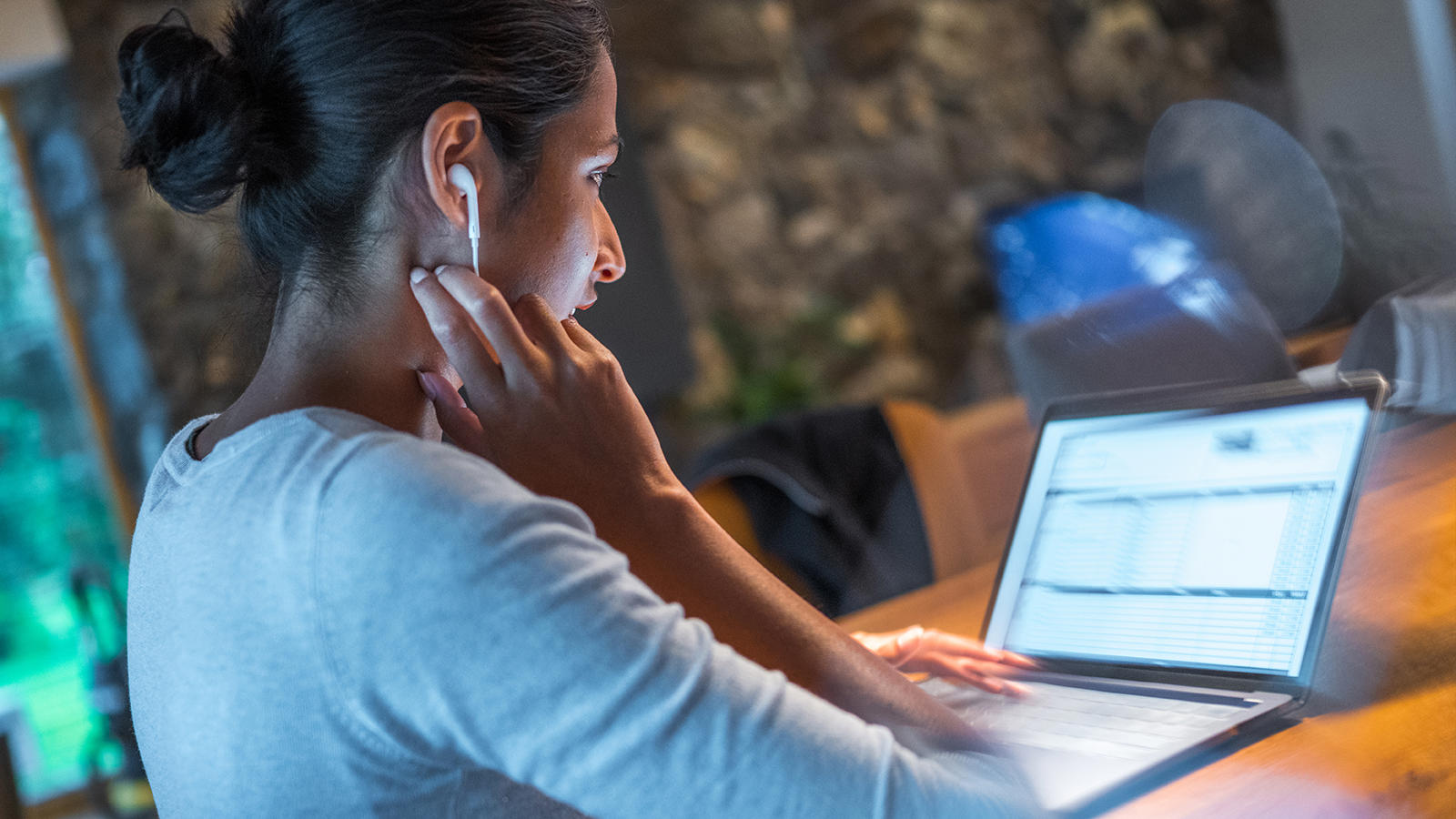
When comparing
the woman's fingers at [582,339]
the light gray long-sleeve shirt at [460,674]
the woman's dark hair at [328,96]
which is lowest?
the light gray long-sleeve shirt at [460,674]

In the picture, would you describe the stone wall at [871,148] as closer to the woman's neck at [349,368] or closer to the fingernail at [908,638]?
the fingernail at [908,638]

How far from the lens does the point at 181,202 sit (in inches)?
30.7

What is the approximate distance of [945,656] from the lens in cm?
92

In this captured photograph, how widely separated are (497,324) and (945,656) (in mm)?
472

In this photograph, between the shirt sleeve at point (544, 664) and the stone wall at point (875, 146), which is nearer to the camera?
the shirt sleeve at point (544, 664)

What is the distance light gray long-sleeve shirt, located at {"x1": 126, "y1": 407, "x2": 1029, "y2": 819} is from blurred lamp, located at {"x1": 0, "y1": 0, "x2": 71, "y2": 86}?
281cm

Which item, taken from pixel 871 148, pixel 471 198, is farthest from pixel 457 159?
pixel 871 148

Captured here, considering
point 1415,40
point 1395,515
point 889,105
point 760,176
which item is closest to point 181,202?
point 1395,515

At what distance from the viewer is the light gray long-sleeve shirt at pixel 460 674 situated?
1.65 feet

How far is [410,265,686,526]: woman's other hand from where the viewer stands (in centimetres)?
66

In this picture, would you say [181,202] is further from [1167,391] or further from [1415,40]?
[1415,40]

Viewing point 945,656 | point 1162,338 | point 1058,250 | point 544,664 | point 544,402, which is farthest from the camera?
point 1058,250

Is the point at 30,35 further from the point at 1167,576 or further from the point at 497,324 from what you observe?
the point at 1167,576

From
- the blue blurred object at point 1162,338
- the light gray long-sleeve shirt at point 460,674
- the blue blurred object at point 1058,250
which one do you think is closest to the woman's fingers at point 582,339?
the light gray long-sleeve shirt at point 460,674
